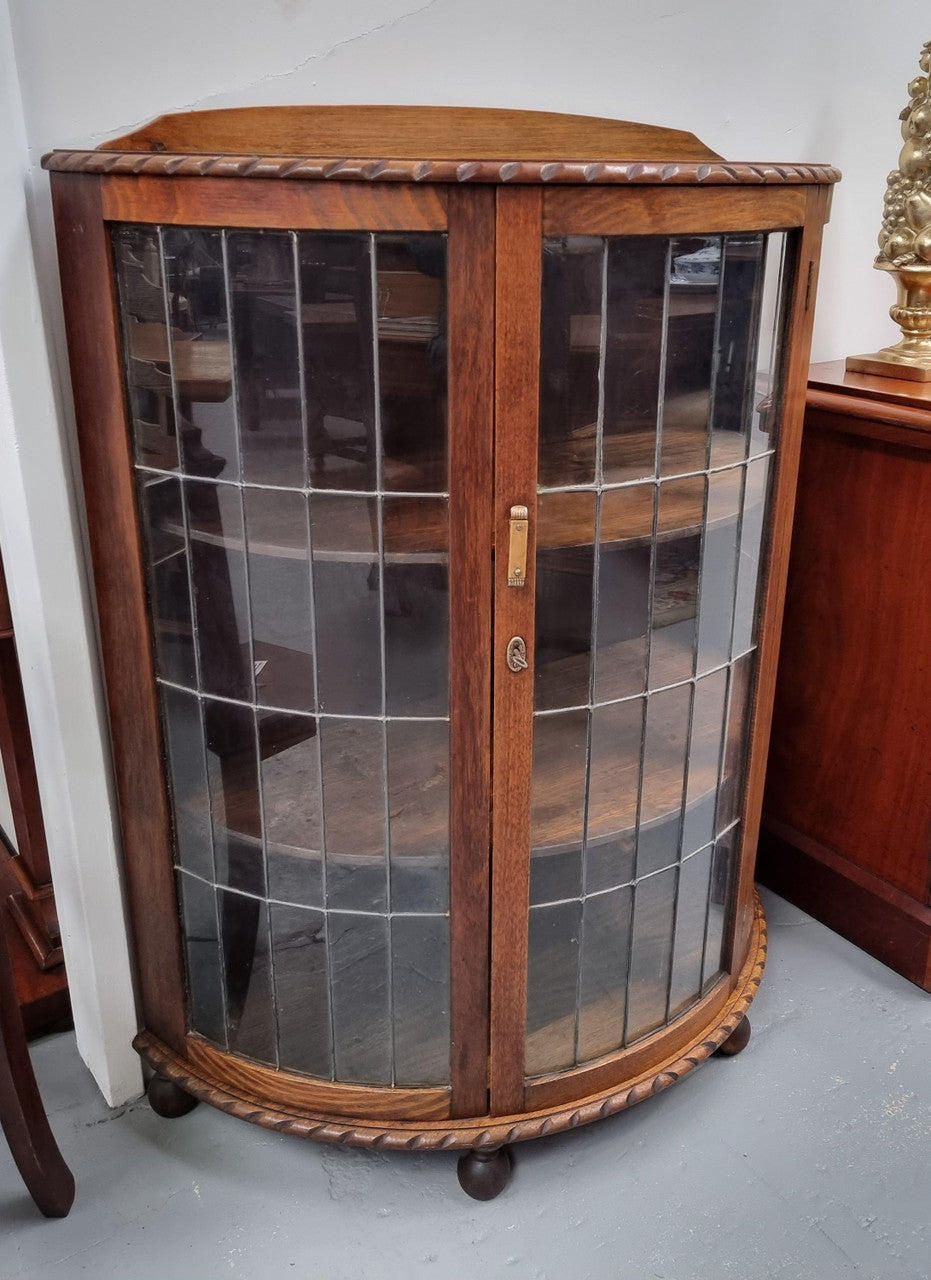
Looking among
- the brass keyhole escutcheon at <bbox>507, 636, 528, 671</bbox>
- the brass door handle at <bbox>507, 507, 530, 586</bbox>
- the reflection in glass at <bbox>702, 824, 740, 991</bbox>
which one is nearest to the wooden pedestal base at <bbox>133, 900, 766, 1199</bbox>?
the reflection in glass at <bbox>702, 824, 740, 991</bbox>

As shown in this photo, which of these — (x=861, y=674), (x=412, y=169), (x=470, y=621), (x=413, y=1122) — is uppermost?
(x=412, y=169)

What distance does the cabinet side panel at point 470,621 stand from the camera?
47.8 inches

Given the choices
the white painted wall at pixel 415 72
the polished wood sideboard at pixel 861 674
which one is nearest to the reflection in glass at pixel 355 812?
the white painted wall at pixel 415 72

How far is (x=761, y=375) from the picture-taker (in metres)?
1.48

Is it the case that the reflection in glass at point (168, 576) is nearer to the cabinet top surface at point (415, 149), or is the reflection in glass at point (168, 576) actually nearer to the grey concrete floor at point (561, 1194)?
the cabinet top surface at point (415, 149)

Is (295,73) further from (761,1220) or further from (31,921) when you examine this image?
(761,1220)

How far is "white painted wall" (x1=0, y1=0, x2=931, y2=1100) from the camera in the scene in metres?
1.42

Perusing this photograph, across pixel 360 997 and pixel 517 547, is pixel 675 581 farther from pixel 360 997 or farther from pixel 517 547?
pixel 360 997

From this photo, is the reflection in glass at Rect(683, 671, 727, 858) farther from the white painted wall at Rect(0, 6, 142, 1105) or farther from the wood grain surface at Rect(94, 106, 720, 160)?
the white painted wall at Rect(0, 6, 142, 1105)

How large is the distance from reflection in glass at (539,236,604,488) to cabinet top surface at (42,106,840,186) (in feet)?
0.30

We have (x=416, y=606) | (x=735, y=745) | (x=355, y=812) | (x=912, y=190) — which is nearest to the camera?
(x=416, y=606)

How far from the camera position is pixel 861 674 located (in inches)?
83.4

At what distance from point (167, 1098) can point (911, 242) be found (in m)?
2.01

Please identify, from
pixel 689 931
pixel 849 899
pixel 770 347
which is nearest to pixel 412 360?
pixel 770 347
